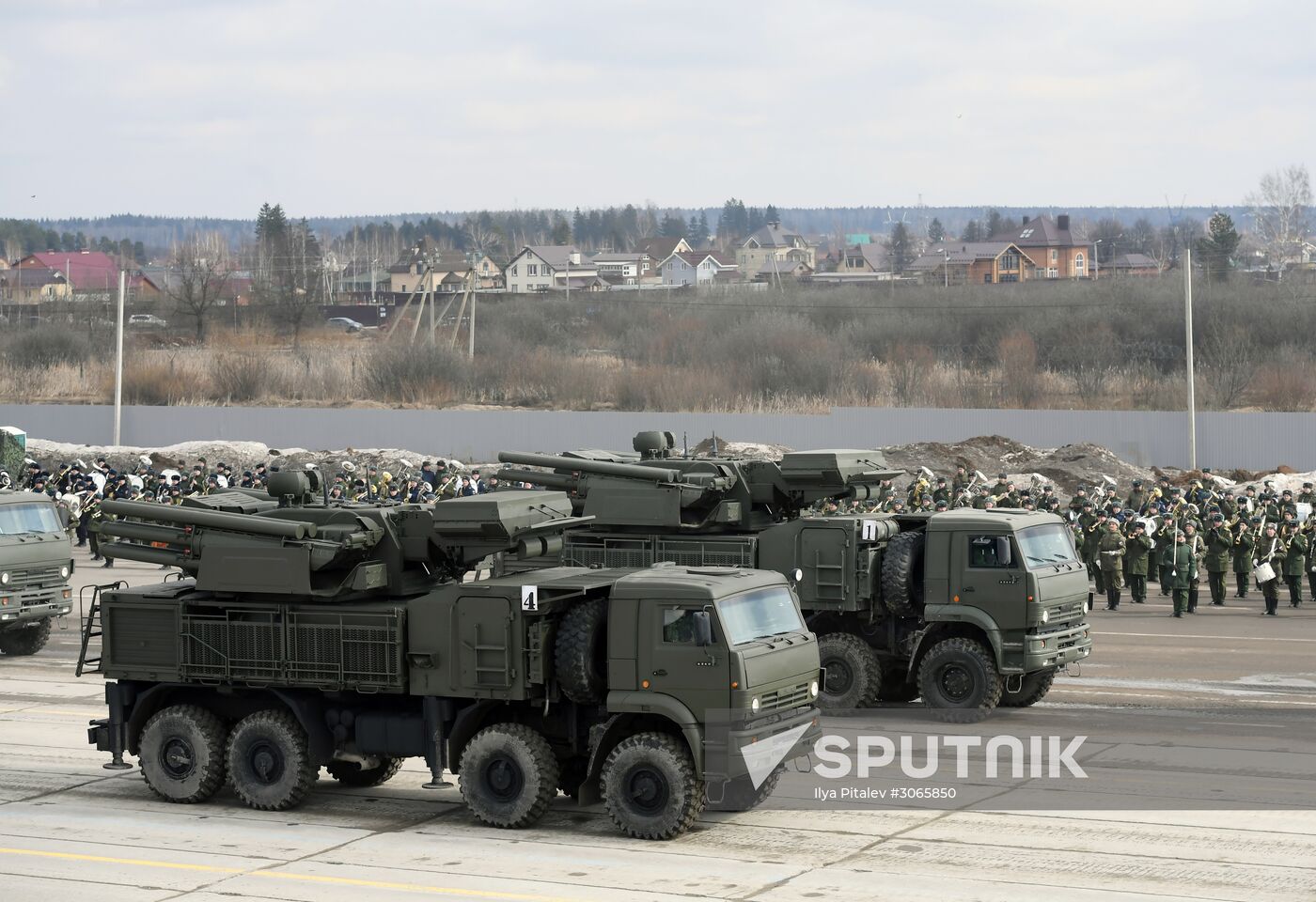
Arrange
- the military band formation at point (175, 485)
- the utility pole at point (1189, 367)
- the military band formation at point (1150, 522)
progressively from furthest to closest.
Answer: the utility pole at point (1189, 367) → the military band formation at point (175, 485) → the military band formation at point (1150, 522)

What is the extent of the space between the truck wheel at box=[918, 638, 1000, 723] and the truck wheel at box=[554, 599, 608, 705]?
5.73 m

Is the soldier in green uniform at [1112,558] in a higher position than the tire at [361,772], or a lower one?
higher

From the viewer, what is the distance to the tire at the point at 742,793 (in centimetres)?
1262

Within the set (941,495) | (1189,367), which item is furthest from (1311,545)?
(1189,367)

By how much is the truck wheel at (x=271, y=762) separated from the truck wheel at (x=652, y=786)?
Answer: 8.63ft

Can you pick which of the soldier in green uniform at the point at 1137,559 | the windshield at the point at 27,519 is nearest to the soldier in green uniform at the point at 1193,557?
the soldier in green uniform at the point at 1137,559

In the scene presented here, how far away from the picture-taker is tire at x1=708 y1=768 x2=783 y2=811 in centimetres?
1262

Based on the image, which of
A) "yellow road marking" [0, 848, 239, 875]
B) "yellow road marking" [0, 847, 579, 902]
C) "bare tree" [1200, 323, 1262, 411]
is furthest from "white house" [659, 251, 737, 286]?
"yellow road marking" [0, 847, 579, 902]

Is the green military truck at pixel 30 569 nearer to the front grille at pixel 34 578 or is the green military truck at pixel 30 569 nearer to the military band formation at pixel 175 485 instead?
the front grille at pixel 34 578

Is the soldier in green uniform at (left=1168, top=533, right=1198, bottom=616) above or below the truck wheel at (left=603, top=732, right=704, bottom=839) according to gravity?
above

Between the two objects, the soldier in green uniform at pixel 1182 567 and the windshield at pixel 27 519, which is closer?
the windshield at pixel 27 519

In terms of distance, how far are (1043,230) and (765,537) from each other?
111 metres

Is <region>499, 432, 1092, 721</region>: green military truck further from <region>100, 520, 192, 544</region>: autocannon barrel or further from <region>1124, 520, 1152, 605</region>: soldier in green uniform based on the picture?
<region>1124, 520, 1152, 605</region>: soldier in green uniform

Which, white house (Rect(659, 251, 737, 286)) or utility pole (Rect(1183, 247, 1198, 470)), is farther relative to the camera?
white house (Rect(659, 251, 737, 286))
